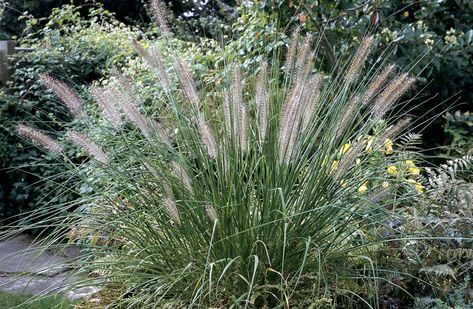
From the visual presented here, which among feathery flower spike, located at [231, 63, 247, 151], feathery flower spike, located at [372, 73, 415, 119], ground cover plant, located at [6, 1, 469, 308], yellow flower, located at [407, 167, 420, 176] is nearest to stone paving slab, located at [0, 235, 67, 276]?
ground cover plant, located at [6, 1, 469, 308]

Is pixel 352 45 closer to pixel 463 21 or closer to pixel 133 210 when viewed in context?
pixel 463 21

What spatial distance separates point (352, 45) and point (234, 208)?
289 cm

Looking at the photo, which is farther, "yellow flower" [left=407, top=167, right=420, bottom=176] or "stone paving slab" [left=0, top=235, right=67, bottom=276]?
"stone paving slab" [left=0, top=235, right=67, bottom=276]

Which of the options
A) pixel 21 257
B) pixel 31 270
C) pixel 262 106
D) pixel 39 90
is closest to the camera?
pixel 262 106

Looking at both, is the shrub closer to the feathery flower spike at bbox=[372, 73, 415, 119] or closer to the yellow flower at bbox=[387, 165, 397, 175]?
the yellow flower at bbox=[387, 165, 397, 175]

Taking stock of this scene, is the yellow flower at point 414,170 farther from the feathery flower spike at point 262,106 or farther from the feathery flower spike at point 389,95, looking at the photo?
the feathery flower spike at point 262,106

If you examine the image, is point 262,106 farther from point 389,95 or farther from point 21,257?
point 21,257

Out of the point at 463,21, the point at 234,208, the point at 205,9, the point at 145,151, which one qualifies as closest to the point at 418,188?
the point at 234,208

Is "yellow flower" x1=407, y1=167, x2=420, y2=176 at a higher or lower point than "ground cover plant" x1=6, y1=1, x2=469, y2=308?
lower

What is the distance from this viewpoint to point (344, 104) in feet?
9.60

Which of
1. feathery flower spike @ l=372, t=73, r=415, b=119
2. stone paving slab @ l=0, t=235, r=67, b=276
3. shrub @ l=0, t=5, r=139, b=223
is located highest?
feathery flower spike @ l=372, t=73, r=415, b=119

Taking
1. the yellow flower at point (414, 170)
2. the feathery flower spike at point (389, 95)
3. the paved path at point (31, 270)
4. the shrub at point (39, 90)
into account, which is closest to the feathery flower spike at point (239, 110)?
the feathery flower spike at point (389, 95)

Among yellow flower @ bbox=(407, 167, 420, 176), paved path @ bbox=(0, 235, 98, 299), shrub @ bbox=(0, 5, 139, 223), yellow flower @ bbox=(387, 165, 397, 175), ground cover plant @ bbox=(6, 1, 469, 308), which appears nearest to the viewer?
ground cover plant @ bbox=(6, 1, 469, 308)

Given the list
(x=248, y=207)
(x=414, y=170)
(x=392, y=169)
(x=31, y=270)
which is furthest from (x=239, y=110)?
(x=31, y=270)
